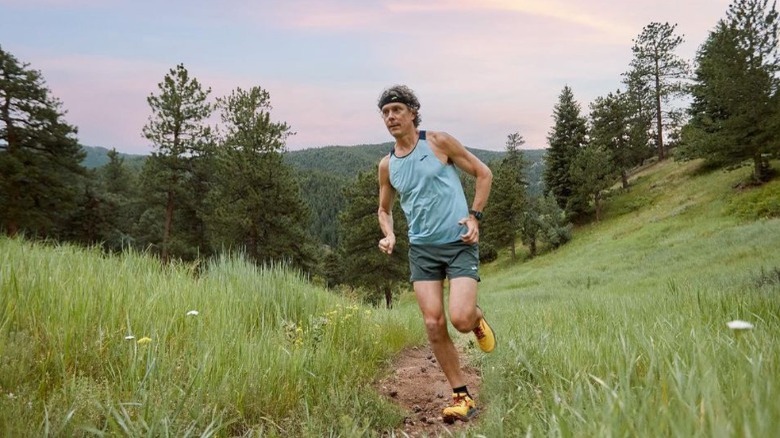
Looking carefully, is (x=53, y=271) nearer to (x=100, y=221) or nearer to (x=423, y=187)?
(x=423, y=187)

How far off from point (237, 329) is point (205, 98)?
32.2 m

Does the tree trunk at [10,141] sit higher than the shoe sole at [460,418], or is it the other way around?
the tree trunk at [10,141]

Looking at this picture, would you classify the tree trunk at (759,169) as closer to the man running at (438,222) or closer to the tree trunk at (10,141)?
the man running at (438,222)

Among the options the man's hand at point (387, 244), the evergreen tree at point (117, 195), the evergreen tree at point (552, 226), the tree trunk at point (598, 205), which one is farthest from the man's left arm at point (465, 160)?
the tree trunk at point (598, 205)

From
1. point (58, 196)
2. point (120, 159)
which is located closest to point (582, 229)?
point (58, 196)

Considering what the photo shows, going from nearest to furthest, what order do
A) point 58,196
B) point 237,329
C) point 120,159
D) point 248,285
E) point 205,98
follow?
point 237,329, point 248,285, point 58,196, point 205,98, point 120,159

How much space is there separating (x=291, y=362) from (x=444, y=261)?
1.47m

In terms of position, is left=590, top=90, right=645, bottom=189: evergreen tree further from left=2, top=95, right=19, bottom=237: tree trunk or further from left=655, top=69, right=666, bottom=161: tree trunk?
left=2, top=95, right=19, bottom=237: tree trunk

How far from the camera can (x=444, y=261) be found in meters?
3.95

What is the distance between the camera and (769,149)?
30609 millimetres

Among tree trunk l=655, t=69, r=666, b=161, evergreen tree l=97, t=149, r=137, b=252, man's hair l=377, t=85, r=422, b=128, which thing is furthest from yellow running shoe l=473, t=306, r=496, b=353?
tree trunk l=655, t=69, r=666, b=161

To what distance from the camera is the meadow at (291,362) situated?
5.19ft

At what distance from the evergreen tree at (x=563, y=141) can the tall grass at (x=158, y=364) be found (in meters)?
50.9

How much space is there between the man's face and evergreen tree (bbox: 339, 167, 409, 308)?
1169 inches
